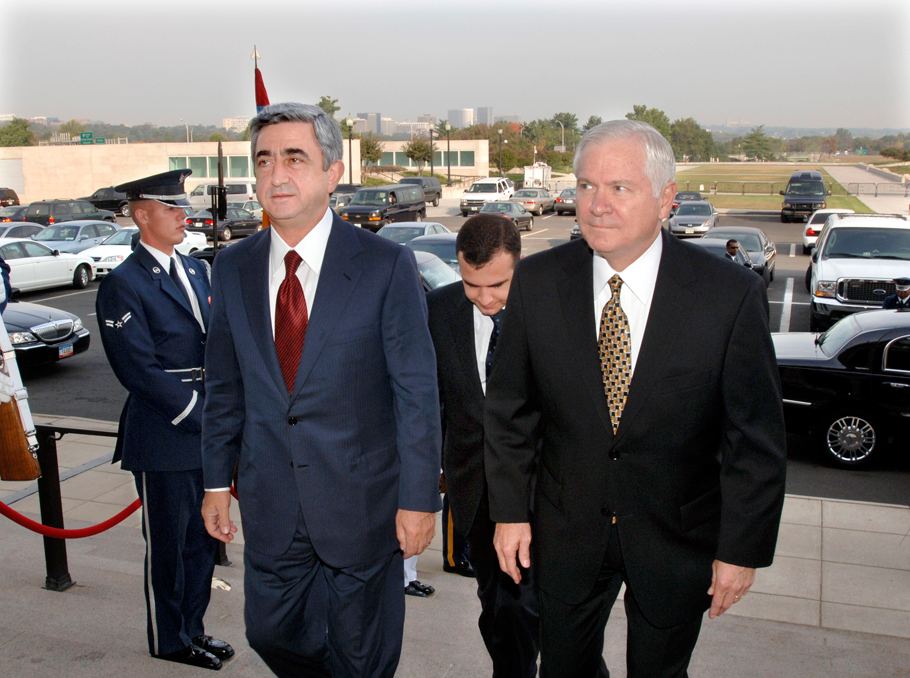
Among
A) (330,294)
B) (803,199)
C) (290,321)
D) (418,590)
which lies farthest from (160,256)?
(803,199)

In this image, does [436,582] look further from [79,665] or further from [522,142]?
[522,142]

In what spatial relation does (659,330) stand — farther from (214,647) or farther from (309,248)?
(214,647)

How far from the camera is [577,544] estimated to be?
2.50 m

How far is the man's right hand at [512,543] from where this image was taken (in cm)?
258

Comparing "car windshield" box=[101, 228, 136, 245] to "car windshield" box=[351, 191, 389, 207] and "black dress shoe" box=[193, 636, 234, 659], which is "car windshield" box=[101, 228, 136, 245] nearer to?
"car windshield" box=[351, 191, 389, 207]

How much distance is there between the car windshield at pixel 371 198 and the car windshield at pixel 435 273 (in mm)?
21412

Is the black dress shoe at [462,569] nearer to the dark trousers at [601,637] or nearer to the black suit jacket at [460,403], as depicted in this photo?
the black suit jacket at [460,403]

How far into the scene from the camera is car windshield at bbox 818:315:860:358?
26.6 ft

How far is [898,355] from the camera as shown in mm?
7816

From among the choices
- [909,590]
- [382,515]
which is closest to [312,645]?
[382,515]

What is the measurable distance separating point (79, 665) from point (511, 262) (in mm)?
2585

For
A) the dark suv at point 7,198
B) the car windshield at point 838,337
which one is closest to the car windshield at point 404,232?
the car windshield at point 838,337

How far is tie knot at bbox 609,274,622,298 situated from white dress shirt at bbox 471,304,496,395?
3.09ft

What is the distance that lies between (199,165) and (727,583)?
6534cm
